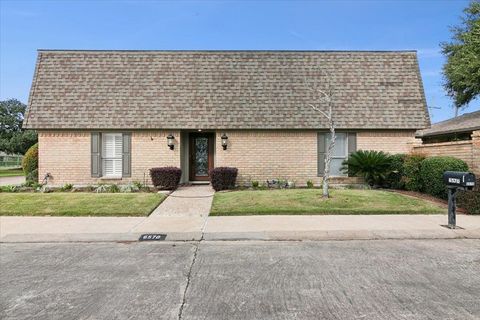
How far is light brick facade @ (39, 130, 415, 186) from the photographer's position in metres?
16.1

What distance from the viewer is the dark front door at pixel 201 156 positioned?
17359mm

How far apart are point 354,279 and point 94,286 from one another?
355 centimetres

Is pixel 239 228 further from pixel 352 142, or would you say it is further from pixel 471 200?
pixel 352 142

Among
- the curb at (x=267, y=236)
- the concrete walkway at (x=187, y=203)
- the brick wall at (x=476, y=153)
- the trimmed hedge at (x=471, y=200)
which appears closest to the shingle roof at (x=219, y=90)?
the concrete walkway at (x=187, y=203)

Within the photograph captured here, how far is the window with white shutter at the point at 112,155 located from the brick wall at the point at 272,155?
4045 mm

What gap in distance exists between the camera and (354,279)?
5570mm

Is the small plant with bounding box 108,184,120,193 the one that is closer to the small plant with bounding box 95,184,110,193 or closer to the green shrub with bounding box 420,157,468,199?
the small plant with bounding box 95,184,110,193

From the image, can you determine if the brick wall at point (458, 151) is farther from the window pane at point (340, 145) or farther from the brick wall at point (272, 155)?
the window pane at point (340, 145)

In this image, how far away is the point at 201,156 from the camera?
688 inches

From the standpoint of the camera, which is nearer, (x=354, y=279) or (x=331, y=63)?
(x=354, y=279)

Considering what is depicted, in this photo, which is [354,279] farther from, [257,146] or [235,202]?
[257,146]

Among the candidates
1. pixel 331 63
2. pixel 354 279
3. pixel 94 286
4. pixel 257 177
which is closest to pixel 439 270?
pixel 354 279

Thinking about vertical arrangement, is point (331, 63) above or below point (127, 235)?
above

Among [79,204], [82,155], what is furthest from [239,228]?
[82,155]
